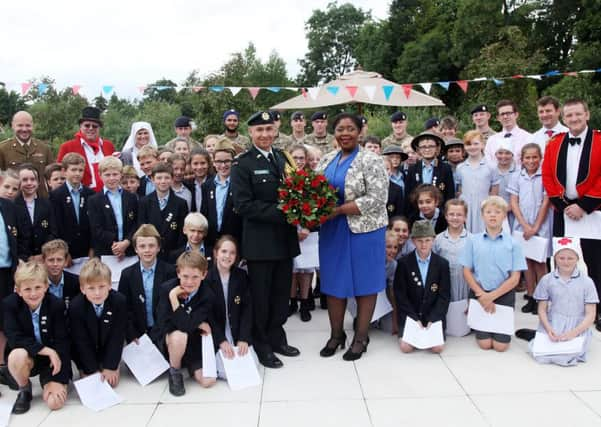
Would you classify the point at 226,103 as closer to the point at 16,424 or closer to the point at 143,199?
the point at 143,199

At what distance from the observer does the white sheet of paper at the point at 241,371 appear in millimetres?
3854

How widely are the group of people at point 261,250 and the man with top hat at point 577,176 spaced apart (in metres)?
0.01

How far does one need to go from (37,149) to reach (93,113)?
77cm

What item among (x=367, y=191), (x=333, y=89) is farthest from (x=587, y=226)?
(x=333, y=89)

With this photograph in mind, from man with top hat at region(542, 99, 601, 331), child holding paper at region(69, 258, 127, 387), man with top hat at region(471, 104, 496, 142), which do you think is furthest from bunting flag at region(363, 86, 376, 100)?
child holding paper at region(69, 258, 127, 387)

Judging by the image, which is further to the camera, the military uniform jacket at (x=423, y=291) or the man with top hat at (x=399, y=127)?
the man with top hat at (x=399, y=127)

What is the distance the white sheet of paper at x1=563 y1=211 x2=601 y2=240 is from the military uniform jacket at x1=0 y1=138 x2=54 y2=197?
5.72m

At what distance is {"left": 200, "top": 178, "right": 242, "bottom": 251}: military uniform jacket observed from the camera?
15.4 ft

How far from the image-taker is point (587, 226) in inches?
193

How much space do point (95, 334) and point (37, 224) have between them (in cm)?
130

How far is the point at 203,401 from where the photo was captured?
3.64 meters

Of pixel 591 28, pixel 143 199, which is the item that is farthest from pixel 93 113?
pixel 591 28

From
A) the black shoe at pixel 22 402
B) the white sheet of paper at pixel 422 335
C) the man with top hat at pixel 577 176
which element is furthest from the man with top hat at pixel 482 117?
the black shoe at pixel 22 402

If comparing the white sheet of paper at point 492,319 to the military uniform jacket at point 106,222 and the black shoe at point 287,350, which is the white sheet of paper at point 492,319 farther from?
the military uniform jacket at point 106,222
